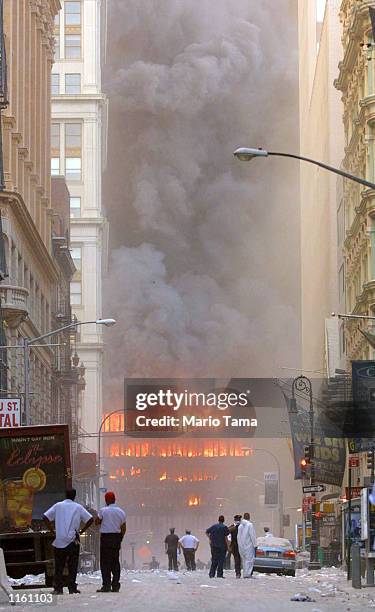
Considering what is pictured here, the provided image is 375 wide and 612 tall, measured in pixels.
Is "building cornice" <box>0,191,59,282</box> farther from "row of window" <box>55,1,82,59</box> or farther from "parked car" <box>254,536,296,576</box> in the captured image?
"row of window" <box>55,1,82,59</box>

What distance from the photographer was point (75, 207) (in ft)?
520

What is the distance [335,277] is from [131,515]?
59577 mm

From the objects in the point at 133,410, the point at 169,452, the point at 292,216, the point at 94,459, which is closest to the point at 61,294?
the point at 94,459

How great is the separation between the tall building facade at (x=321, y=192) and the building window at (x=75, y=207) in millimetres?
22466

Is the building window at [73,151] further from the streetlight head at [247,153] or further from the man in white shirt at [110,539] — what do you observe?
the man in white shirt at [110,539]

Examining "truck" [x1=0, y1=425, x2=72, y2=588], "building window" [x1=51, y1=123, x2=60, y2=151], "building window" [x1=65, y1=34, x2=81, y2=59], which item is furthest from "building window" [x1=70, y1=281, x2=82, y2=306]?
"truck" [x1=0, y1=425, x2=72, y2=588]

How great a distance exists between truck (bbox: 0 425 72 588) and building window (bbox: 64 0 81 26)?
131 meters

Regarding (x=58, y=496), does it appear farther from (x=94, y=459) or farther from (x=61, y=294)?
(x=61, y=294)

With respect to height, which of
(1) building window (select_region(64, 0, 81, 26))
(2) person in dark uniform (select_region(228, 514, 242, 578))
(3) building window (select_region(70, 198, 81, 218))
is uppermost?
(1) building window (select_region(64, 0, 81, 26))

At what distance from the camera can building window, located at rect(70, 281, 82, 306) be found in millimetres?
151625

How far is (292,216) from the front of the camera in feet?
568

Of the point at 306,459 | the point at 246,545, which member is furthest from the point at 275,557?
the point at 306,459

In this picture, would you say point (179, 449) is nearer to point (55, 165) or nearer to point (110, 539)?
point (55, 165)

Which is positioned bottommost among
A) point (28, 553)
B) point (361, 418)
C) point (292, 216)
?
point (28, 553)
